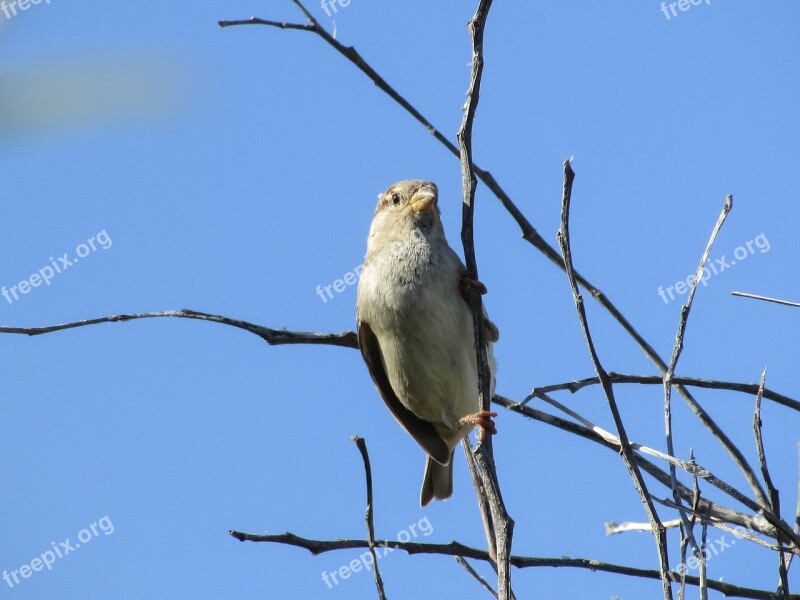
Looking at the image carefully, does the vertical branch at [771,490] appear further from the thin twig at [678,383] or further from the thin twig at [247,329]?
the thin twig at [247,329]

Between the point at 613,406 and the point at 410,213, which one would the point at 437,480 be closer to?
the point at 410,213

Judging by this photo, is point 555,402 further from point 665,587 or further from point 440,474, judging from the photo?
point 440,474

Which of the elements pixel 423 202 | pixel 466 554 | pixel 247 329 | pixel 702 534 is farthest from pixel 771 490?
pixel 423 202

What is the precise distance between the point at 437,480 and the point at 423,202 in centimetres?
161

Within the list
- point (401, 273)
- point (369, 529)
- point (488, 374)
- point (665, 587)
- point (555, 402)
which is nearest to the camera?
point (665, 587)

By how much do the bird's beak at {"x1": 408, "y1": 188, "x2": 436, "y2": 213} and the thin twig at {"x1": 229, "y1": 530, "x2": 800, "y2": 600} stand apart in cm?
227

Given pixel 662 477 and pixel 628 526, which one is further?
pixel 628 526

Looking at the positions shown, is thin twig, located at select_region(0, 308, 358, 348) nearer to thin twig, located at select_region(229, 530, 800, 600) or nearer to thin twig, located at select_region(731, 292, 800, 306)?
A: thin twig, located at select_region(229, 530, 800, 600)

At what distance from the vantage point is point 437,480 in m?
5.41

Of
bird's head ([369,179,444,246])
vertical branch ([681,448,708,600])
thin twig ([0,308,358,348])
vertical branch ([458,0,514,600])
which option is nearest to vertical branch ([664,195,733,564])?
vertical branch ([681,448,708,600])

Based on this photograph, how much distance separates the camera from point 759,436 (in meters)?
2.54

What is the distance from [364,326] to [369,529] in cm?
242

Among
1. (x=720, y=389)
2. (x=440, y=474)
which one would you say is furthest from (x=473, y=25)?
(x=440, y=474)

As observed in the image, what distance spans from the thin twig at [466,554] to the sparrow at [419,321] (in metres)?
1.36
